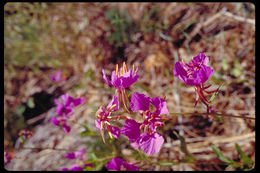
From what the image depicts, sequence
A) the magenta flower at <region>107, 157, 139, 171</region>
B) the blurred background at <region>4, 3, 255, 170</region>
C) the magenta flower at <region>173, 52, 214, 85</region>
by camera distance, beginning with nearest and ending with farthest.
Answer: the magenta flower at <region>173, 52, 214, 85</region>, the magenta flower at <region>107, 157, 139, 171</region>, the blurred background at <region>4, 3, 255, 170</region>

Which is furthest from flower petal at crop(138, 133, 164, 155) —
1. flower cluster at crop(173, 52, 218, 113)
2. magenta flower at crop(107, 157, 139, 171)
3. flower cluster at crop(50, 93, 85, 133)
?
flower cluster at crop(50, 93, 85, 133)

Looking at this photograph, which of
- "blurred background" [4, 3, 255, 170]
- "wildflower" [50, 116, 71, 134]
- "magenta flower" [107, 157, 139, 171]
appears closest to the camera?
"magenta flower" [107, 157, 139, 171]

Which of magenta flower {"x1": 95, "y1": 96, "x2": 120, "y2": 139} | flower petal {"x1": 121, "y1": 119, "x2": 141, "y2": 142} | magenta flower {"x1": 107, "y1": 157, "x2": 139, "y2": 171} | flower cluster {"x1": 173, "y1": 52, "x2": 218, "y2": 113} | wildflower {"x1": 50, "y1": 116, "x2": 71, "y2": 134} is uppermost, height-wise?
flower cluster {"x1": 173, "y1": 52, "x2": 218, "y2": 113}

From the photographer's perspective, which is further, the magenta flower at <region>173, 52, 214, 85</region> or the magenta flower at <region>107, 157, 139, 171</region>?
the magenta flower at <region>107, 157, 139, 171</region>

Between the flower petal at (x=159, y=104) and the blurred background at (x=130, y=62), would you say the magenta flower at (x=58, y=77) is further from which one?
the flower petal at (x=159, y=104)

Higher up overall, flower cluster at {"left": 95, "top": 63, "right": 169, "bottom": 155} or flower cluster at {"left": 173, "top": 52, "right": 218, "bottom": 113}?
flower cluster at {"left": 173, "top": 52, "right": 218, "bottom": 113}

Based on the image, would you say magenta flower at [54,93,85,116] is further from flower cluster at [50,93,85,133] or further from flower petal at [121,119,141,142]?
flower petal at [121,119,141,142]

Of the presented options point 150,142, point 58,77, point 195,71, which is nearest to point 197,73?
point 195,71

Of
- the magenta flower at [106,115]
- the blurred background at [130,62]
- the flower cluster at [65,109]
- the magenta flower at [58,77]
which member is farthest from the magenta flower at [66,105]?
the magenta flower at [58,77]
